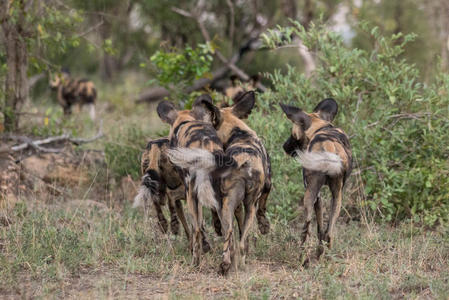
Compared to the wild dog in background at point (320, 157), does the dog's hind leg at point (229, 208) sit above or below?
below

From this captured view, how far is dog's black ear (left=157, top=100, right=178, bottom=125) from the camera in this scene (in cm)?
418

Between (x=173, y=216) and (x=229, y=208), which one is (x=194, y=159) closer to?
(x=229, y=208)

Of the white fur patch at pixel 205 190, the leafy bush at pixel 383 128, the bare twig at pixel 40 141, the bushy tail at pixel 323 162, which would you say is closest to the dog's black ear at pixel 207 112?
the white fur patch at pixel 205 190

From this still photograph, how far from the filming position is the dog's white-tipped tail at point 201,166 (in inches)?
135

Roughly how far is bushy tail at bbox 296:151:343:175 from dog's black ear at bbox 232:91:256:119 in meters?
0.63

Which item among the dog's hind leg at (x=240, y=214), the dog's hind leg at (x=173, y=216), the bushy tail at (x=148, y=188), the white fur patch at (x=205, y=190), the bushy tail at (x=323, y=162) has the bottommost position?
the dog's hind leg at (x=173, y=216)

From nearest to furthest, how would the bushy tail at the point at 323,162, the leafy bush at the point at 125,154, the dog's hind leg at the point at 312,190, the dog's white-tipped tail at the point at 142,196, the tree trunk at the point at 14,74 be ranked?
the bushy tail at the point at 323,162, the dog's hind leg at the point at 312,190, the dog's white-tipped tail at the point at 142,196, the tree trunk at the point at 14,74, the leafy bush at the point at 125,154

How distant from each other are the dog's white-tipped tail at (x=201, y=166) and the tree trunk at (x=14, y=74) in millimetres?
3465

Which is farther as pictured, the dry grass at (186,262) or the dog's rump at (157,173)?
the dog's rump at (157,173)

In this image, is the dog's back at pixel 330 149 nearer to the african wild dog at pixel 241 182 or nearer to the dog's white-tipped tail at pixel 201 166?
the african wild dog at pixel 241 182

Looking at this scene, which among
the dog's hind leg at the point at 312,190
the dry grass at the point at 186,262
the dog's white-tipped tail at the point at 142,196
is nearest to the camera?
the dry grass at the point at 186,262

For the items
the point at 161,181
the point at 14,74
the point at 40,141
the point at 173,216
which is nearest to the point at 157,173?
the point at 161,181

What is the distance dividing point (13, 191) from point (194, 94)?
212 cm

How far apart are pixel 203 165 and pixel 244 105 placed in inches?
30.6
